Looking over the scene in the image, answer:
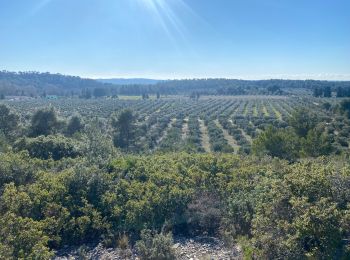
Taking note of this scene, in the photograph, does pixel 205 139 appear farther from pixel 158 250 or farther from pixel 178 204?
Answer: pixel 158 250

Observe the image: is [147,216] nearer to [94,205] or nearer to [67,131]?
[94,205]

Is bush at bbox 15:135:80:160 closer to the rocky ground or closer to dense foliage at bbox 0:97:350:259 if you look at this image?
dense foliage at bbox 0:97:350:259

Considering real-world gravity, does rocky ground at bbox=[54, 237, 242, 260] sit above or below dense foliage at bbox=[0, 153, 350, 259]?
below

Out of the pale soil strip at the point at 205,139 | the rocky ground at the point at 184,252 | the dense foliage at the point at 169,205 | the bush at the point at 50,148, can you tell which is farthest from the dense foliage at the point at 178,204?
the pale soil strip at the point at 205,139

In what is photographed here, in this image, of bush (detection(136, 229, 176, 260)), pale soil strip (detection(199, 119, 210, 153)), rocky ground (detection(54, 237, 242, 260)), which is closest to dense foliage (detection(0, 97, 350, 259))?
bush (detection(136, 229, 176, 260))

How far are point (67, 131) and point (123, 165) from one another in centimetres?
2033

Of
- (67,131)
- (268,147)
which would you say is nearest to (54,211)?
(268,147)

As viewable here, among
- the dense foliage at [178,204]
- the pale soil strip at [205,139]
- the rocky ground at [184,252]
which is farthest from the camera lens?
the pale soil strip at [205,139]

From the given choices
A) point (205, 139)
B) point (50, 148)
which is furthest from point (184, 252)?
point (205, 139)

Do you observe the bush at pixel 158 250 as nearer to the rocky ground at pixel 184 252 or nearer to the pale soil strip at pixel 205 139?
the rocky ground at pixel 184 252

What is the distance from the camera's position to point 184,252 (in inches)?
418

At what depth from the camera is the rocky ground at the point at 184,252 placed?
10.2 m

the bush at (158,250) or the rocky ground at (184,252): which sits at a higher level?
the bush at (158,250)

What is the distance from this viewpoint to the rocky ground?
33.6ft
